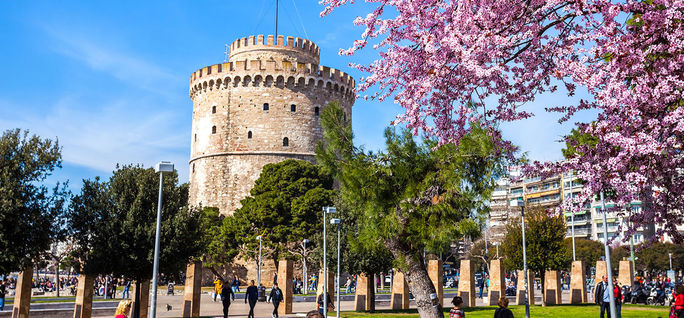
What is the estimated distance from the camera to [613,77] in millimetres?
6879

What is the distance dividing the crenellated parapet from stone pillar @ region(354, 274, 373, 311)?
29383 mm

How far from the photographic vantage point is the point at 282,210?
44.8 meters

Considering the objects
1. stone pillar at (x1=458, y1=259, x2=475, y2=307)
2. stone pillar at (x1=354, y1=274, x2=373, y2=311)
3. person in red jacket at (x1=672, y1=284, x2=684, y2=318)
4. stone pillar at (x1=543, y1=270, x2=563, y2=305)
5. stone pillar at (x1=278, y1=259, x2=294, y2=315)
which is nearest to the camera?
person in red jacket at (x1=672, y1=284, x2=684, y2=318)

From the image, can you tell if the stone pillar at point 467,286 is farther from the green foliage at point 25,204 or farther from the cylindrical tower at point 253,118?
the cylindrical tower at point 253,118

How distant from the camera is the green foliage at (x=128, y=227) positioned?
19.9 metres

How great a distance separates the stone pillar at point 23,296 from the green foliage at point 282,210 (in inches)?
938

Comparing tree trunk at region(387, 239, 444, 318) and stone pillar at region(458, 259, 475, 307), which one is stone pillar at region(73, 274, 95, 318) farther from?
stone pillar at region(458, 259, 475, 307)

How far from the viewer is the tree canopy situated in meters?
15.6

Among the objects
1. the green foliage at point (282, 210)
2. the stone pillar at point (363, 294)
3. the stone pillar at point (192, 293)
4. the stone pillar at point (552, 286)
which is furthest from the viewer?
the green foliage at point (282, 210)

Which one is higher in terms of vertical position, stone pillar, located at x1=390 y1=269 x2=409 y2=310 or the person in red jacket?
the person in red jacket

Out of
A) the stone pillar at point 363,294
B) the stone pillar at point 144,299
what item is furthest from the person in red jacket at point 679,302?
the stone pillar at point 144,299

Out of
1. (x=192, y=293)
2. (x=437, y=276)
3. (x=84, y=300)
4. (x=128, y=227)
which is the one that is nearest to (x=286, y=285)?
(x=192, y=293)

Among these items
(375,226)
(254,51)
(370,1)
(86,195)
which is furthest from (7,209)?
(254,51)

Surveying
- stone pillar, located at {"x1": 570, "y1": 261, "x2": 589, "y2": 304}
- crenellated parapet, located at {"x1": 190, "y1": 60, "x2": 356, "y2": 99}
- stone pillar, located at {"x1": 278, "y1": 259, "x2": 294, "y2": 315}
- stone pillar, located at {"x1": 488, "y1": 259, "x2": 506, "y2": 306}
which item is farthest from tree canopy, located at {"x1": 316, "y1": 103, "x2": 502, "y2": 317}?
crenellated parapet, located at {"x1": 190, "y1": 60, "x2": 356, "y2": 99}
